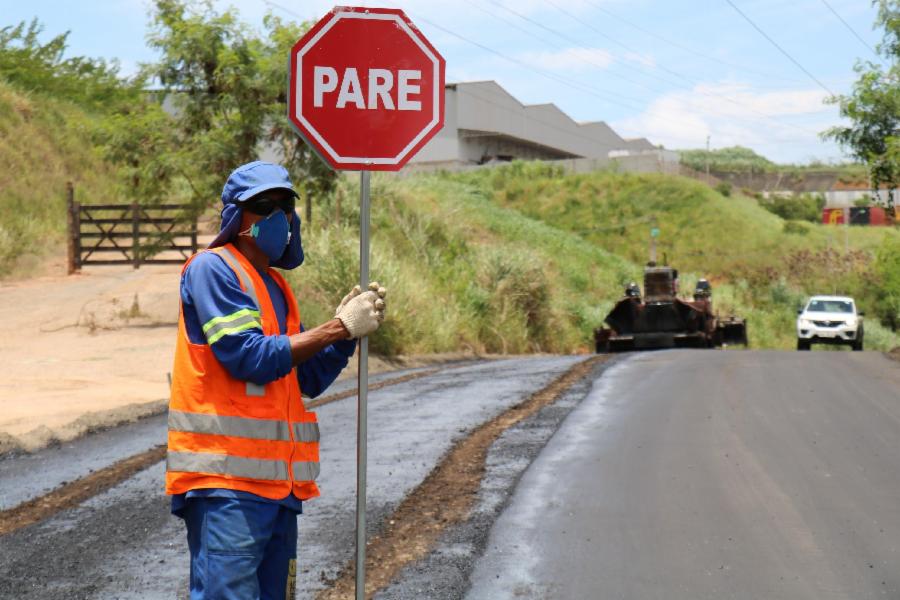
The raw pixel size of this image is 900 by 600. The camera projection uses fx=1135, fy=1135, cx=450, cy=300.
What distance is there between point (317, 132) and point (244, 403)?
1.00 m

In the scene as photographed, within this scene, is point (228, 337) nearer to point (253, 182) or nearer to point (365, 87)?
point (253, 182)

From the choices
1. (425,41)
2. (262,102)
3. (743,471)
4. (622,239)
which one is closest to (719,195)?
(622,239)

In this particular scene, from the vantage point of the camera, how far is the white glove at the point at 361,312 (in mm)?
3645

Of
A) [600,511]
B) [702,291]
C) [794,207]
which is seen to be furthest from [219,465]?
[794,207]

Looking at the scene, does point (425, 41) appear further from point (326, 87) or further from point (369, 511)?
point (369, 511)

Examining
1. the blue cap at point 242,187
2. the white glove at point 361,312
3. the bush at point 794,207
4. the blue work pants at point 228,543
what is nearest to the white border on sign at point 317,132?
the blue cap at point 242,187

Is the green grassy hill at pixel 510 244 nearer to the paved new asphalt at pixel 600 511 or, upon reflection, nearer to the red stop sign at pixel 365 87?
the paved new asphalt at pixel 600 511

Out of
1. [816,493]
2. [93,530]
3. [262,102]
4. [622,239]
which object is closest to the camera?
[93,530]

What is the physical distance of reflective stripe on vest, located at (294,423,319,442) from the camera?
145 inches

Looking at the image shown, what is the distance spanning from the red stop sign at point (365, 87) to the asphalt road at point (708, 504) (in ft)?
8.42

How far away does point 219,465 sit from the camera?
3.46 metres

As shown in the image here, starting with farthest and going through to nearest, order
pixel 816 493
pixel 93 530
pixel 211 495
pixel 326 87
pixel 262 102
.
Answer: pixel 262 102
pixel 816 493
pixel 93 530
pixel 326 87
pixel 211 495

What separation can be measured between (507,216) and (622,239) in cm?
1119

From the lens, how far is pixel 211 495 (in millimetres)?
3434
